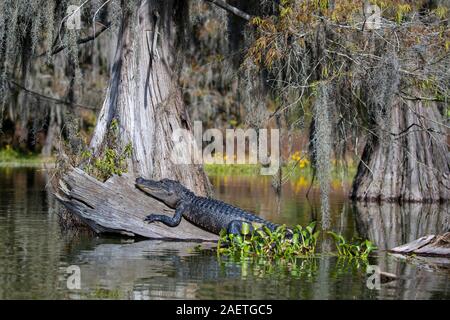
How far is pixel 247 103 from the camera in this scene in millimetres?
15625

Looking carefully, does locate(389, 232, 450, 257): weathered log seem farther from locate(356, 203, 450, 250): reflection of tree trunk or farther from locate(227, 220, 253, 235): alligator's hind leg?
locate(227, 220, 253, 235): alligator's hind leg

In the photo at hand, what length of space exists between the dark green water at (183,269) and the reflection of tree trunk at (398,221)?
0.02m

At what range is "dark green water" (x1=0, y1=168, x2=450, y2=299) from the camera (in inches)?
346

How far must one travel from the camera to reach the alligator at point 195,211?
12.8m

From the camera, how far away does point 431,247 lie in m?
11.5

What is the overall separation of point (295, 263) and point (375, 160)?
31.3 feet

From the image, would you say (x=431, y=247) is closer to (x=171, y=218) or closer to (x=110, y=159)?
(x=171, y=218)

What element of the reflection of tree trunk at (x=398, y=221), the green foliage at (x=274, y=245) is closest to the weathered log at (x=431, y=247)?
the reflection of tree trunk at (x=398, y=221)

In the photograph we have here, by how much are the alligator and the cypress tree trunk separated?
2.67 ft

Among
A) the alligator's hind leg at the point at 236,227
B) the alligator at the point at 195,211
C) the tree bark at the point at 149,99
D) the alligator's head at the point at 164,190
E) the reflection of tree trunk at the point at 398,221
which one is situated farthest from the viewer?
the tree bark at the point at 149,99

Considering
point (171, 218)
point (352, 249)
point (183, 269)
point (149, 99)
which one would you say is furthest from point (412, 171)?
point (183, 269)

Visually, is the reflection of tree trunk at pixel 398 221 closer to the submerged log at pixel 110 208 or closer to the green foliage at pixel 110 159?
the submerged log at pixel 110 208

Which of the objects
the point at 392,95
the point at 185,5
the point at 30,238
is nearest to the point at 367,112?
→ the point at 392,95
